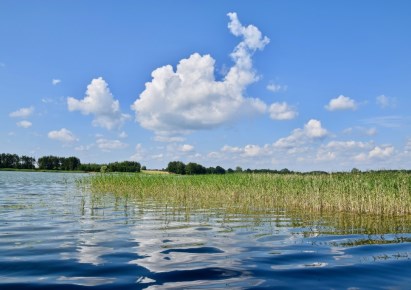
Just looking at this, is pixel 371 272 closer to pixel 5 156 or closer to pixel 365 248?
pixel 365 248

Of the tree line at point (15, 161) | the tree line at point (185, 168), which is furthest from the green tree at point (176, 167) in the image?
the tree line at point (15, 161)

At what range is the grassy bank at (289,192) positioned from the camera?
1862cm

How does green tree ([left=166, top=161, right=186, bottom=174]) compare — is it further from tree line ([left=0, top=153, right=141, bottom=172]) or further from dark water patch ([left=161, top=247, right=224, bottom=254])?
dark water patch ([left=161, top=247, right=224, bottom=254])

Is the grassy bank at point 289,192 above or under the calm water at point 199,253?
above

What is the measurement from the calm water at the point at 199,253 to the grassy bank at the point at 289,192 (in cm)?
423

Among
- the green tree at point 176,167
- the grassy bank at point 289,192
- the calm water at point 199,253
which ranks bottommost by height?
the calm water at point 199,253

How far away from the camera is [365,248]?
9.39m

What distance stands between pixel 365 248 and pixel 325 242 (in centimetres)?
101

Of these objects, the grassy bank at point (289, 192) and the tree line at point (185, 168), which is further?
the tree line at point (185, 168)

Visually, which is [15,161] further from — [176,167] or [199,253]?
[199,253]

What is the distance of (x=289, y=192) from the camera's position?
74.4 ft

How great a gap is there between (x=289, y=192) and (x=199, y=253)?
49.8ft

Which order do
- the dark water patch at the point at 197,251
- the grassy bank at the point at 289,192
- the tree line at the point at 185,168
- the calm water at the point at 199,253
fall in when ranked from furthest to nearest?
1. the tree line at the point at 185,168
2. the grassy bank at the point at 289,192
3. the dark water patch at the point at 197,251
4. the calm water at the point at 199,253

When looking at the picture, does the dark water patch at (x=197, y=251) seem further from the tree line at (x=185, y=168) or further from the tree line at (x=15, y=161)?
the tree line at (x=15, y=161)
